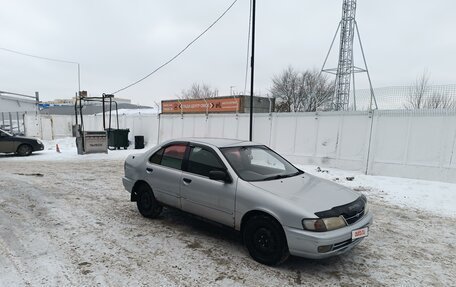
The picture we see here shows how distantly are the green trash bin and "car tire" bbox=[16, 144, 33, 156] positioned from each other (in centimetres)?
397

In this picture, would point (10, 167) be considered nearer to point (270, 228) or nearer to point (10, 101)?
point (270, 228)

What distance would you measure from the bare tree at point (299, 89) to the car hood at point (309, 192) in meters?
31.8

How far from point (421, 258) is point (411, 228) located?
53.3 inches

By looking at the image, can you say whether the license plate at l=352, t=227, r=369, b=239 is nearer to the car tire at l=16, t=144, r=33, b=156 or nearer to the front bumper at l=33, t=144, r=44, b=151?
the car tire at l=16, t=144, r=33, b=156

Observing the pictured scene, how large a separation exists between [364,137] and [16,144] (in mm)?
15499

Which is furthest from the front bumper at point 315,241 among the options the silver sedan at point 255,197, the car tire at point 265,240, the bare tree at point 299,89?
the bare tree at point 299,89

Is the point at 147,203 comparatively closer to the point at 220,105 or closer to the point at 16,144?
the point at 16,144

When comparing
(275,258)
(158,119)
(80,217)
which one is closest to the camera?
(275,258)

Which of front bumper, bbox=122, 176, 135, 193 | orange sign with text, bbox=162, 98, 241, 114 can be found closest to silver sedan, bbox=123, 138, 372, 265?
front bumper, bbox=122, 176, 135, 193

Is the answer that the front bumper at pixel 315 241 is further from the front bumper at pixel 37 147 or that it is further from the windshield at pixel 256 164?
the front bumper at pixel 37 147

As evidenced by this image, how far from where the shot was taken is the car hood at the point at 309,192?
355 cm

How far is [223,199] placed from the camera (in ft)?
13.4

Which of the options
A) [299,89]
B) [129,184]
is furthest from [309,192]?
[299,89]

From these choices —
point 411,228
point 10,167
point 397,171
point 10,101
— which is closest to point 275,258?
point 411,228
